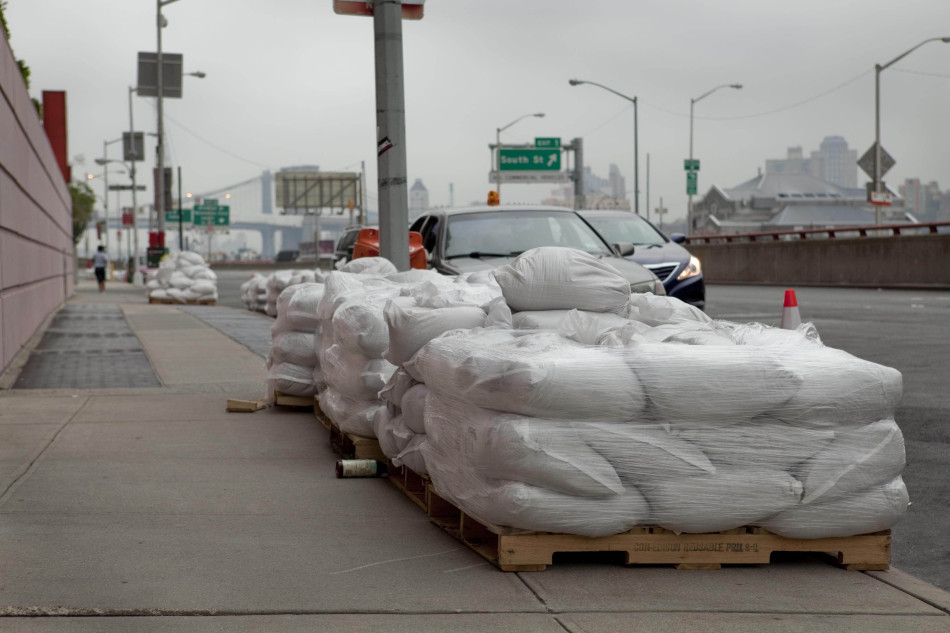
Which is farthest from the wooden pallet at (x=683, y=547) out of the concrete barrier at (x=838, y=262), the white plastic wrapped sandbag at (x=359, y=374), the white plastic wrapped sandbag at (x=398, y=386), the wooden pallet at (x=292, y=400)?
the concrete barrier at (x=838, y=262)

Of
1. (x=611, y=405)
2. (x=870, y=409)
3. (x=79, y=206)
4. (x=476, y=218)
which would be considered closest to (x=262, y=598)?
(x=611, y=405)

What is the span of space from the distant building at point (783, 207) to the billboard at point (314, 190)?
35198mm

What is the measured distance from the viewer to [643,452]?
4.42 metres

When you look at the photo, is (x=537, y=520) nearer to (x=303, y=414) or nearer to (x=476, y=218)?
(x=303, y=414)

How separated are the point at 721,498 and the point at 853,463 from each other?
1.82ft

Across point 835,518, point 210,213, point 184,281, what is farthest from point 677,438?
point 210,213

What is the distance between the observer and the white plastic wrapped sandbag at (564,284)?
5520 millimetres

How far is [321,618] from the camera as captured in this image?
382 centimetres

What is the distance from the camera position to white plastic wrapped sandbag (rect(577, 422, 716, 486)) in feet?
14.4

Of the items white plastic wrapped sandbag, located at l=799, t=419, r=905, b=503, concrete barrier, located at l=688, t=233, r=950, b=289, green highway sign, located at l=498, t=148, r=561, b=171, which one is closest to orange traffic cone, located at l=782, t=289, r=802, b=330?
white plastic wrapped sandbag, located at l=799, t=419, r=905, b=503

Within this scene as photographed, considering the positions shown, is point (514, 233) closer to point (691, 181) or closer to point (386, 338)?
point (386, 338)

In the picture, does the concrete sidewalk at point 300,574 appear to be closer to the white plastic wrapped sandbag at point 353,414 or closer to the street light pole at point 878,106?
the white plastic wrapped sandbag at point 353,414

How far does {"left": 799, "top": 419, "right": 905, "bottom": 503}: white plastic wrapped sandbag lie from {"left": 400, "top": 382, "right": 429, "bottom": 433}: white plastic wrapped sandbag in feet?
5.82

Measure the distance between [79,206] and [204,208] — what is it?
1646cm
